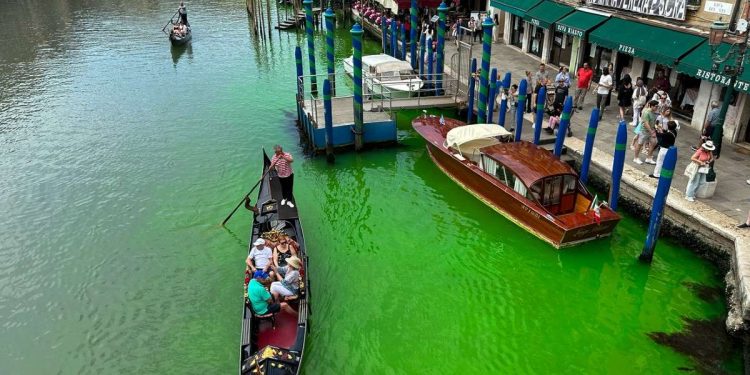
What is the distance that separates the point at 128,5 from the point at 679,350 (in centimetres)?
5172

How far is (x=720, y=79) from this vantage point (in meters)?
14.4

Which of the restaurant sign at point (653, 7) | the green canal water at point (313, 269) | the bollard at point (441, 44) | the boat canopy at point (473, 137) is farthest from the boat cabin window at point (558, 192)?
the bollard at point (441, 44)

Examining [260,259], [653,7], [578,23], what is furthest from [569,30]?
[260,259]

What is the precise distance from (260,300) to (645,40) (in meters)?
15.0

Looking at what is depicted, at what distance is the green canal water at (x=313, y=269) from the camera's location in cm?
1023

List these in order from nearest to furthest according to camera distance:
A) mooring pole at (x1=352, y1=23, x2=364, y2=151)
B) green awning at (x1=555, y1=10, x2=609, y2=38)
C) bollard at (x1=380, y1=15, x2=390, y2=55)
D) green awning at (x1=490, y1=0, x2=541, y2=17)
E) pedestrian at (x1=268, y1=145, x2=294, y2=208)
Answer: pedestrian at (x1=268, y1=145, x2=294, y2=208), mooring pole at (x1=352, y1=23, x2=364, y2=151), green awning at (x1=555, y1=10, x2=609, y2=38), green awning at (x1=490, y1=0, x2=541, y2=17), bollard at (x1=380, y1=15, x2=390, y2=55)

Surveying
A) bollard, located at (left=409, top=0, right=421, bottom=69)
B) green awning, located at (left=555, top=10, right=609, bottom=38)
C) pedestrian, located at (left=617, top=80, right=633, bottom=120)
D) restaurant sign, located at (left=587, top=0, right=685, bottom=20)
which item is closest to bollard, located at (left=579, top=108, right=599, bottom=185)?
pedestrian, located at (left=617, top=80, right=633, bottom=120)

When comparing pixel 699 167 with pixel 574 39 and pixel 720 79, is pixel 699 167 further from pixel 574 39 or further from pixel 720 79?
pixel 574 39

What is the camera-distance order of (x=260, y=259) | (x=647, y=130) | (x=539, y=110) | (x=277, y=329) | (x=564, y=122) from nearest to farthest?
(x=277, y=329) < (x=260, y=259) < (x=647, y=130) < (x=564, y=122) < (x=539, y=110)

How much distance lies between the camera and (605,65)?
21.1 metres

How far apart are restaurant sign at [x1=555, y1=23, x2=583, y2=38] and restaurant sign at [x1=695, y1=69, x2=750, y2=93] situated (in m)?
6.14

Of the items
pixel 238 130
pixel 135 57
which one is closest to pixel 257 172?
pixel 238 130

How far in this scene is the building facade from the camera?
15.4 meters

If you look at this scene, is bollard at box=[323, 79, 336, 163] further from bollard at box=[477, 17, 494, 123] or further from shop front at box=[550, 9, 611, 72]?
shop front at box=[550, 9, 611, 72]
